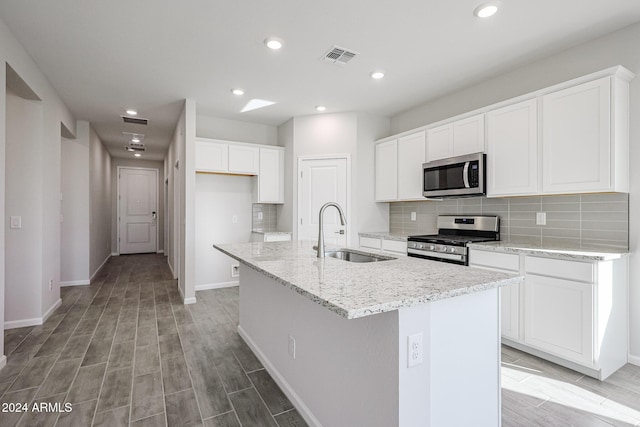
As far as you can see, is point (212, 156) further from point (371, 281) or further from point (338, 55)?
point (371, 281)

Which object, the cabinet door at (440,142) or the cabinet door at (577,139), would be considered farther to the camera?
the cabinet door at (440,142)

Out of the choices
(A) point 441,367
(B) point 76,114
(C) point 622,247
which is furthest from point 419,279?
(B) point 76,114

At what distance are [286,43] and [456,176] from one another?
2.10 meters

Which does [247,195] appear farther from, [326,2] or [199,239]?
[326,2]

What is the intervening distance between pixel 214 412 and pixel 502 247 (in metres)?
2.49

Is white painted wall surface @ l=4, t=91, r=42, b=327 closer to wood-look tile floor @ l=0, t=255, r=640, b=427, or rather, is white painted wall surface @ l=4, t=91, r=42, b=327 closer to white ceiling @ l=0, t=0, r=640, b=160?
wood-look tile floor @ l=0, t=255, r=640, b=427

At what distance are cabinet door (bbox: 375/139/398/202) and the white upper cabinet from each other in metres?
0.57

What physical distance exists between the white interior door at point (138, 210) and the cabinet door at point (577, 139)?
28.9 feet

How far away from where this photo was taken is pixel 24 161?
10.5ft

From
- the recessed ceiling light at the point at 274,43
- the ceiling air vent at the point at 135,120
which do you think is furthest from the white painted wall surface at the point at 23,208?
the recessed ceiling light at the point at 274,43

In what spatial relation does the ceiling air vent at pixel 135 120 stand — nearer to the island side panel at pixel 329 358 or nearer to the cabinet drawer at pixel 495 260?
the island side panel at pixel 329 358

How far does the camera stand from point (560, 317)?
7.76 ft

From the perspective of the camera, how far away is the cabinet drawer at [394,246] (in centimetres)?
375

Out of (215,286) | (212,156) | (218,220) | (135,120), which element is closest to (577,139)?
(212,156)
